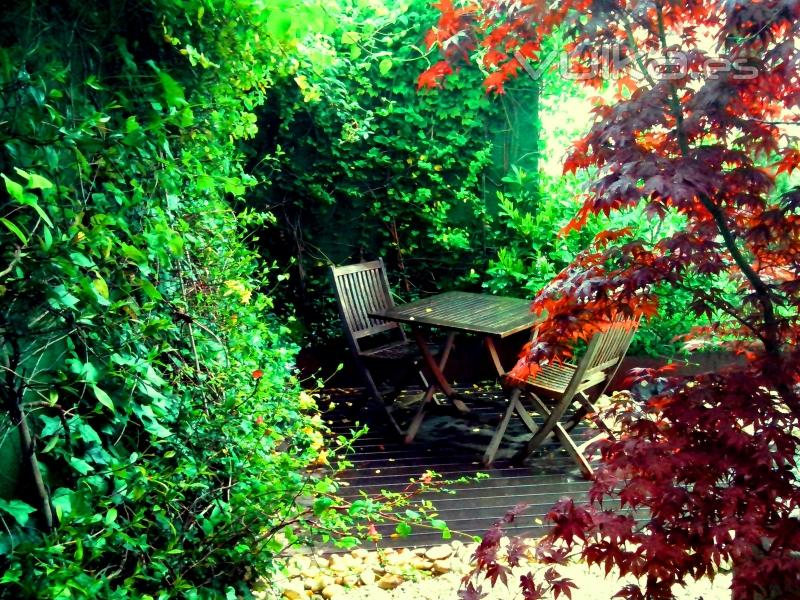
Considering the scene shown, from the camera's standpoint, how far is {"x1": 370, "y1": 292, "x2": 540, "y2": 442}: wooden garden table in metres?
4.27

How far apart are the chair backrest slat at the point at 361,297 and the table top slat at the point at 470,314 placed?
0.79 feet

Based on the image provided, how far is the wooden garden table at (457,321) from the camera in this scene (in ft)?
14.0

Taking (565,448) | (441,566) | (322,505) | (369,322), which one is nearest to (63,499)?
(322,505)

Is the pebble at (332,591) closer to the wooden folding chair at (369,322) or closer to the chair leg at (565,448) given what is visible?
the chair leg at (565,448)

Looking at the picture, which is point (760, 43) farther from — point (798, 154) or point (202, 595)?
point (202, 595)

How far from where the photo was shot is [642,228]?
234 inches

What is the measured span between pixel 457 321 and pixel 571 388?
83 cm

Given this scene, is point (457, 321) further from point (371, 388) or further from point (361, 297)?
point (361, 297)

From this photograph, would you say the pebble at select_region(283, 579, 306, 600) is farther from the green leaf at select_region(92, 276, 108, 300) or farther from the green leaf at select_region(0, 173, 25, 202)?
the green leaf at select_region(0, 173, 25, 202)

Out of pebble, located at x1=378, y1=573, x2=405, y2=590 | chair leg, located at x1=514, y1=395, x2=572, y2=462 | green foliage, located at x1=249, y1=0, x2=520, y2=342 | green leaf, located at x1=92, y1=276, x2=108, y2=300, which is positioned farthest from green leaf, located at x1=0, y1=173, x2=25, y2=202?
green foliage, located at x1=249, y1=0, x2=520, y2=342

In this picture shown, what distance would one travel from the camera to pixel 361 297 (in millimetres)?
5199

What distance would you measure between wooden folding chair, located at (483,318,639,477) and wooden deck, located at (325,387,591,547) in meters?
0.14

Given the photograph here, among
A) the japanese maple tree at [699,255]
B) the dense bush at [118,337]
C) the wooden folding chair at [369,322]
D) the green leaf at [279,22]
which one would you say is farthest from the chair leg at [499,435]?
the green leaf at [279,22]

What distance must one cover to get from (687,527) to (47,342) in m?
1.83
